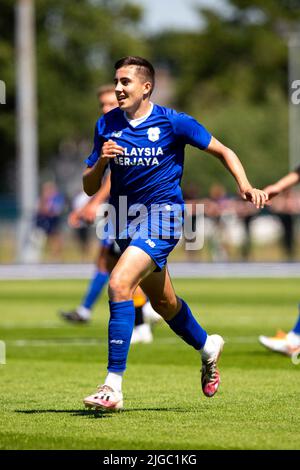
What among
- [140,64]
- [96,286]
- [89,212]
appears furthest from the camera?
[96,286]

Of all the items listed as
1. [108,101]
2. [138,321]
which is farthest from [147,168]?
[138,321]

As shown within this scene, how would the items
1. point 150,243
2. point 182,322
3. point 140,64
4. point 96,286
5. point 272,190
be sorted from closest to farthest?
point 150,243 < point 140,64 < point 182,322 < point 272,190 < point 96,286

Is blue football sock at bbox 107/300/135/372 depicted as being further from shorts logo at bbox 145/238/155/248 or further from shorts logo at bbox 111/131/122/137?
shorts logo at bbox 111/131/122/137

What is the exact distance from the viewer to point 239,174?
27.4 feet

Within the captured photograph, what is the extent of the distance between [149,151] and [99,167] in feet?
1.16

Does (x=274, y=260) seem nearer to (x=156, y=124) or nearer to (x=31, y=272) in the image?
(x=31, y=272)

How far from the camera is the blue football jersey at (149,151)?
834 cm

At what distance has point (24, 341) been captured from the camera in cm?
1425

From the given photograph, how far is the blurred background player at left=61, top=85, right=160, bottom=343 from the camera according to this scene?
1280 centimetres

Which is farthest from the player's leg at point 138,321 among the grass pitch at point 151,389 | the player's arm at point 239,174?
the player's arm at point 239,174

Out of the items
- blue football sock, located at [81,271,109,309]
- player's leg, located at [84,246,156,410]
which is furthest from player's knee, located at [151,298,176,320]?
blue football sock, located at [81,271,109,309]

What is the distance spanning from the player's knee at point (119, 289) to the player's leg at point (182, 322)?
43cm

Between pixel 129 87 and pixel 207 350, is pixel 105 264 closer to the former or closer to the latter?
pixel 207 350
